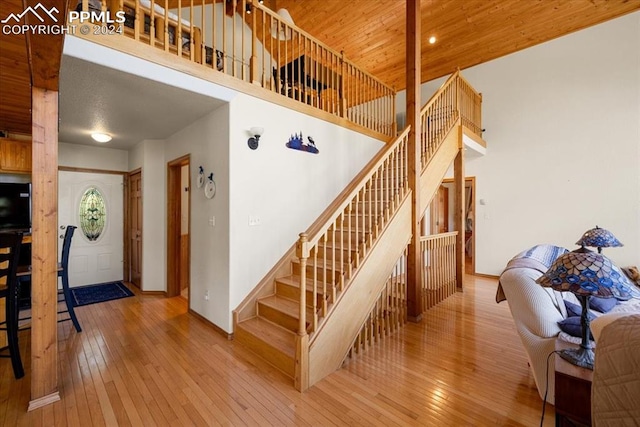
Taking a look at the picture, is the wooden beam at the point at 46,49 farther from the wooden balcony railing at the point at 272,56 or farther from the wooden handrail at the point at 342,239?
the wooden handrail at the point at 342,239

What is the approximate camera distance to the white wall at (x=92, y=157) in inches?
180

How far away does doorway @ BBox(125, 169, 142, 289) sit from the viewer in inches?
183

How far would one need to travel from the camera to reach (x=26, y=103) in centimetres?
274

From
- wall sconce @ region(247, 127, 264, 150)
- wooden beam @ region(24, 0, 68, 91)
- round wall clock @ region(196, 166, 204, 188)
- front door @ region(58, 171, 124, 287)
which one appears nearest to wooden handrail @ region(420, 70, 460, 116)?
wall sconce @ region(247, 127, 264, 150)

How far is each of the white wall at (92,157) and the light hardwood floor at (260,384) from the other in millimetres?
2837

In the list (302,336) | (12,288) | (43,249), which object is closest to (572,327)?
(302,336)

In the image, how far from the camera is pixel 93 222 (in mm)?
4852

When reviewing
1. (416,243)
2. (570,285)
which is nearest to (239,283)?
(416,243)

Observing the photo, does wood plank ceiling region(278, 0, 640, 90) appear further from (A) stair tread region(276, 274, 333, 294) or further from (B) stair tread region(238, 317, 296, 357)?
(B) stair tread region(238, 317, 296, 357)

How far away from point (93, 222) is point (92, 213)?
161mm

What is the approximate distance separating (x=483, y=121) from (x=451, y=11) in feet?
7.11

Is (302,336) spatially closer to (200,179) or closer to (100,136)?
(200,179)

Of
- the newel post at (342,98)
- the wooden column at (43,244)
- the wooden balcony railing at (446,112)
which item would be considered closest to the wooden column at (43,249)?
the wooden column at (43,244)

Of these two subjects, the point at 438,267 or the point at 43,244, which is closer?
the point at 43,244
